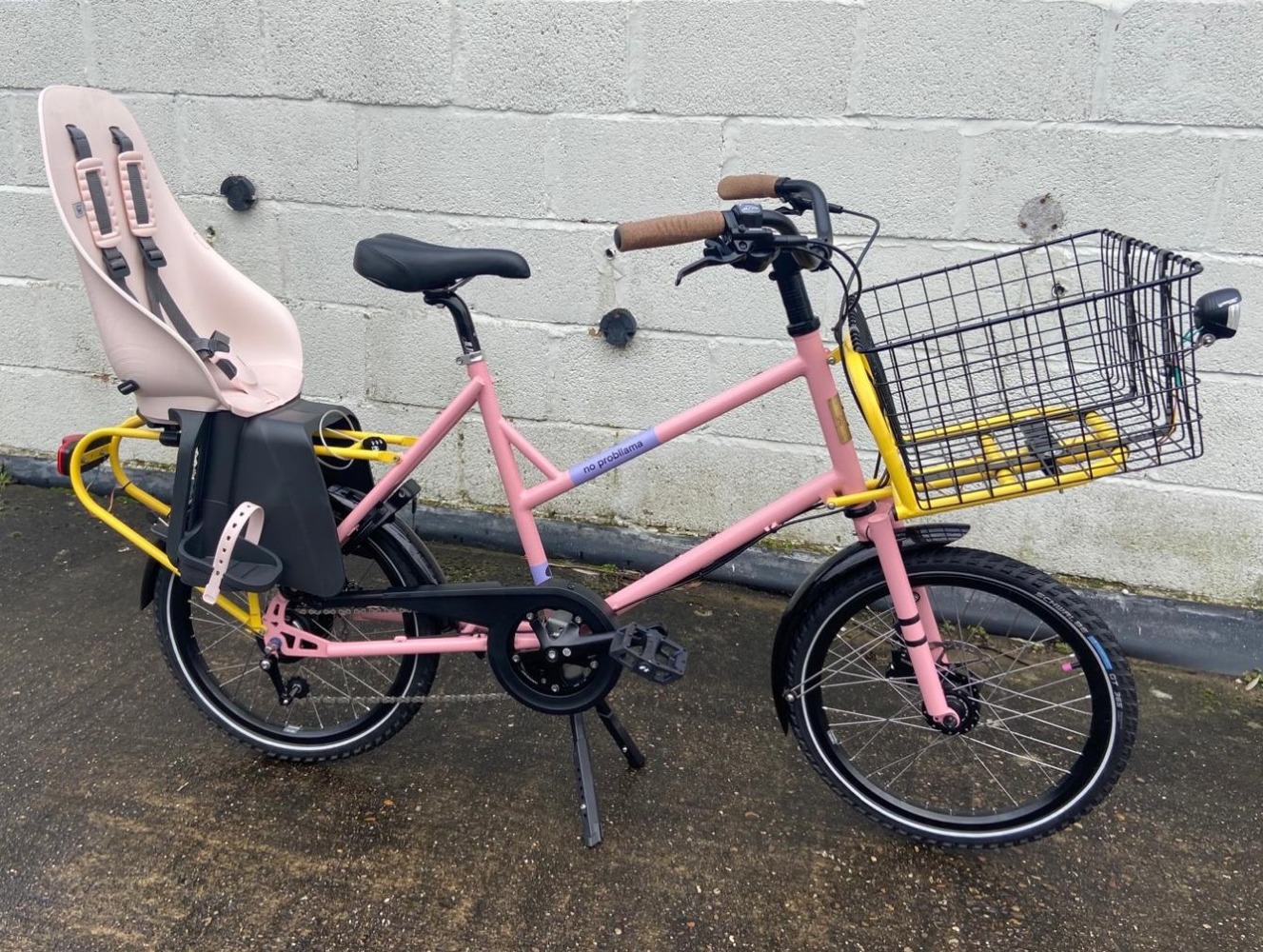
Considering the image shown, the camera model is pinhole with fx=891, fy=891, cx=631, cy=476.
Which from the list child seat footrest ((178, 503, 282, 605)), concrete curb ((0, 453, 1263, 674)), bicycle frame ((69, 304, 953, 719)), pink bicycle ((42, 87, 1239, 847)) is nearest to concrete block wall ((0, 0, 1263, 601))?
concrete curb ((0, 453, 1263, 674))

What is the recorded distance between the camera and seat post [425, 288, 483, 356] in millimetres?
1886

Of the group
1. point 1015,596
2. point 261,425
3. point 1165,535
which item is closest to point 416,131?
point 261,425

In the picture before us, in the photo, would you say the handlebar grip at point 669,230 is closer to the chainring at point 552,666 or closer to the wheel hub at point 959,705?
the chainring at point 552,666

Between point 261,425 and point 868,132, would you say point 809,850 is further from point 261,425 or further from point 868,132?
point 868,132

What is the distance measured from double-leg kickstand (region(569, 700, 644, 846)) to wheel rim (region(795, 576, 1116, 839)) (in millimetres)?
453

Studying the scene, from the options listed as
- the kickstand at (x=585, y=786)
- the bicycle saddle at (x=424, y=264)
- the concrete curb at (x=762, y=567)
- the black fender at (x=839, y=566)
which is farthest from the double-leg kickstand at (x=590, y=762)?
the bicycle saddle at (x=424, y=264)

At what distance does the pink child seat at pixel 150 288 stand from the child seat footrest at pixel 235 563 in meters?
0.26

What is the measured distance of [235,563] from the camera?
6.56 ft

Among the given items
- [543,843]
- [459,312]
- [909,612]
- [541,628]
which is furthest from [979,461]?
[543,843]

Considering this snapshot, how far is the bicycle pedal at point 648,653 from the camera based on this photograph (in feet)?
6.36

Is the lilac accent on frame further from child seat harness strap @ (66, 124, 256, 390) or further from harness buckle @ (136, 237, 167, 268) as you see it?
harness buckle @ (136, 237, 167, 268)

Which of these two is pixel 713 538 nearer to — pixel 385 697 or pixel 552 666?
pixel 552 666

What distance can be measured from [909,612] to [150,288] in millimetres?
1840

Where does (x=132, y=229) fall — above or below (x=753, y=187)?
below
